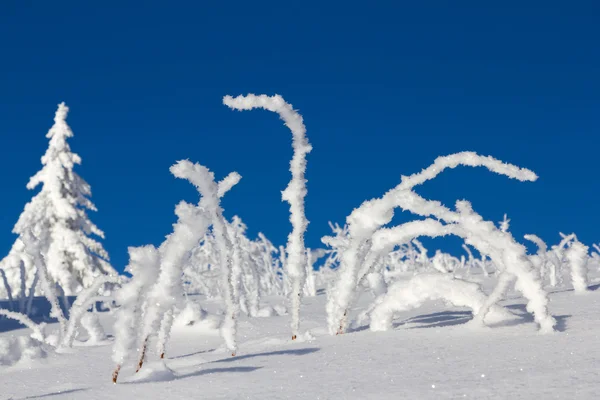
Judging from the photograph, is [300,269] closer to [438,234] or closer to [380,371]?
[438,234]

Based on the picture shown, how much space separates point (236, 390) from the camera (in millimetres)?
1902

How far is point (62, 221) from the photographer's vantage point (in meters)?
22.5

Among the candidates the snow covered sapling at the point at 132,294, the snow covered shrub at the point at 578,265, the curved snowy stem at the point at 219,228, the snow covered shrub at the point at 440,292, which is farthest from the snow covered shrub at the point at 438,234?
the snow covered shrub at the point at 578,265

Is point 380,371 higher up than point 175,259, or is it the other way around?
point 175,259

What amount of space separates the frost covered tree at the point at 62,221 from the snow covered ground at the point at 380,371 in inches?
774

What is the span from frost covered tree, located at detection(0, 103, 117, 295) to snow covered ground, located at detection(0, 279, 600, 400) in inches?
774

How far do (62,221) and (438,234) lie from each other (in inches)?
840

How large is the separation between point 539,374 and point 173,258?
1.17 meters

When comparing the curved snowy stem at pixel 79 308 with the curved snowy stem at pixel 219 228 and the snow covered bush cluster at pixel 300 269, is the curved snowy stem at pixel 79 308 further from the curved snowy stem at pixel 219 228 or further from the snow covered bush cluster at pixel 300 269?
the curved snowy stem at pixel 219 228

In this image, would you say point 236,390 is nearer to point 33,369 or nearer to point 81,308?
point 33,369

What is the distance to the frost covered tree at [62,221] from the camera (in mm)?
22016

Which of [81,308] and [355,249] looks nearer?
[355,249]

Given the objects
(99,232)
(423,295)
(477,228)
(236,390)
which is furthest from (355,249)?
(99,232)

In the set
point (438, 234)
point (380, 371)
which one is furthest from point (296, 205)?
point (380, 371)
